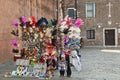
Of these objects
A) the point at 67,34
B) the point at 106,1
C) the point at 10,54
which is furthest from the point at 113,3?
the point at 67,34

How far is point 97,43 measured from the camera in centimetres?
5072

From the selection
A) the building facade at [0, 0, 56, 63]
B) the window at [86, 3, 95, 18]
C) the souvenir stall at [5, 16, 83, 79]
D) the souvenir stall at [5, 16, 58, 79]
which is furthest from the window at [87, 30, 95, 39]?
the souvenir stall at [5, 16, 58, 79]

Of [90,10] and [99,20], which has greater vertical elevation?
[90,10]

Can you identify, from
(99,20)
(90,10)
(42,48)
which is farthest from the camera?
(90,10)

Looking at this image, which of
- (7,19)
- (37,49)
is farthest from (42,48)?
(7,19)

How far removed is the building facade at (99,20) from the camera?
50.8 m

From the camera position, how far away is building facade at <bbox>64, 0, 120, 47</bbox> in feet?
167

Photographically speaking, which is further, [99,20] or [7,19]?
[99,20]

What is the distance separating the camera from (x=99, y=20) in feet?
169

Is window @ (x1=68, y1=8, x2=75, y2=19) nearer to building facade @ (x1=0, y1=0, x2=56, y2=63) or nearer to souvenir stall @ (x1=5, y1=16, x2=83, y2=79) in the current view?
building facade @ (x1=0, y1=0, x2=56, y2=63)

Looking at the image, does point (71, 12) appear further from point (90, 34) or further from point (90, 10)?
point (90, 34)

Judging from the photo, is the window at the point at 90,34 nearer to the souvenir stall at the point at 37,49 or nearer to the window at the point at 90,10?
the window at the point at 90,10

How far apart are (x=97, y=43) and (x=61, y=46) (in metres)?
37.7

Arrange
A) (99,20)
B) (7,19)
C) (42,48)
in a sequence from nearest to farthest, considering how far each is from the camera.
→ (42,48) < (7,19) < (99,20)
